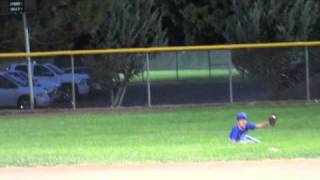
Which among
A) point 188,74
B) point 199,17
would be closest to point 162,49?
point 188,74

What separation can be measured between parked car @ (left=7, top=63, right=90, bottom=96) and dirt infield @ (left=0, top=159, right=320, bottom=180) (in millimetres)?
12829

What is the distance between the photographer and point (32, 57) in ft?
78.5

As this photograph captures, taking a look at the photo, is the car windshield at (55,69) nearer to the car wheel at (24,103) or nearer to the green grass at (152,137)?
the car wheel at (24,103)

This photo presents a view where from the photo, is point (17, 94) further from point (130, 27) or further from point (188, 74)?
point (130, 27)

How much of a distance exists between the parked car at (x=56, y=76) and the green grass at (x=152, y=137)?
1855 millimetres

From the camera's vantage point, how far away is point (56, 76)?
2391cm

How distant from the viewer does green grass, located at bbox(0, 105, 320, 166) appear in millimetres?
12000

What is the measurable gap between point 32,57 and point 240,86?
677 centimetres

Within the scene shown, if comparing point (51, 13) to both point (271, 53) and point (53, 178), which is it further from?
point (53, 178)

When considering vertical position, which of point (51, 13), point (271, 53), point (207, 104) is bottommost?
point (207, 104)

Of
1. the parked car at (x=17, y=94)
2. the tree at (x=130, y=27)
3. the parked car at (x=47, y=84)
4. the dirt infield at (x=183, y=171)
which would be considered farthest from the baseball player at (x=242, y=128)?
the tree at (x=130, y=27)

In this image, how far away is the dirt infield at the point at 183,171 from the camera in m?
10.1

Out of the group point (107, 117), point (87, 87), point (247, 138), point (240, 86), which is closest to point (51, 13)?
point (87, 87)

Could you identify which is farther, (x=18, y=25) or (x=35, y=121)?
(x=18, y=25)
